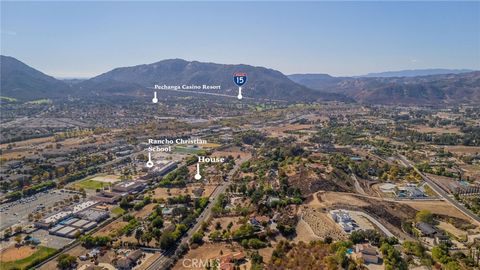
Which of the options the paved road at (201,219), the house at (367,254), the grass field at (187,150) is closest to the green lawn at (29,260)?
the paved road at (201,219)

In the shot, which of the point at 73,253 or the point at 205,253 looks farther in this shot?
the point at 73,253

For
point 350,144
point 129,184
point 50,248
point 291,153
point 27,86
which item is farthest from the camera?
point 27,86

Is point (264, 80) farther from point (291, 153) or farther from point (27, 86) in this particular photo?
point (291, 153)

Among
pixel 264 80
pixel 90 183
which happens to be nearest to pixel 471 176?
pixel 90 183

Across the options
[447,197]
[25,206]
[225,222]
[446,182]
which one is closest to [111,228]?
[225,222]

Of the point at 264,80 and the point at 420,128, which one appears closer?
the point at 420,128

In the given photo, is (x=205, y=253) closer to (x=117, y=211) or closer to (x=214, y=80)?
(x=117, y=211)

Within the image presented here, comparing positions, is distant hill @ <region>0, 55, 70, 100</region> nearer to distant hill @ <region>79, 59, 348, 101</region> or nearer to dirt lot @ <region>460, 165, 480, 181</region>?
distant hill @ <region>79, 59, 348, 101</region>
